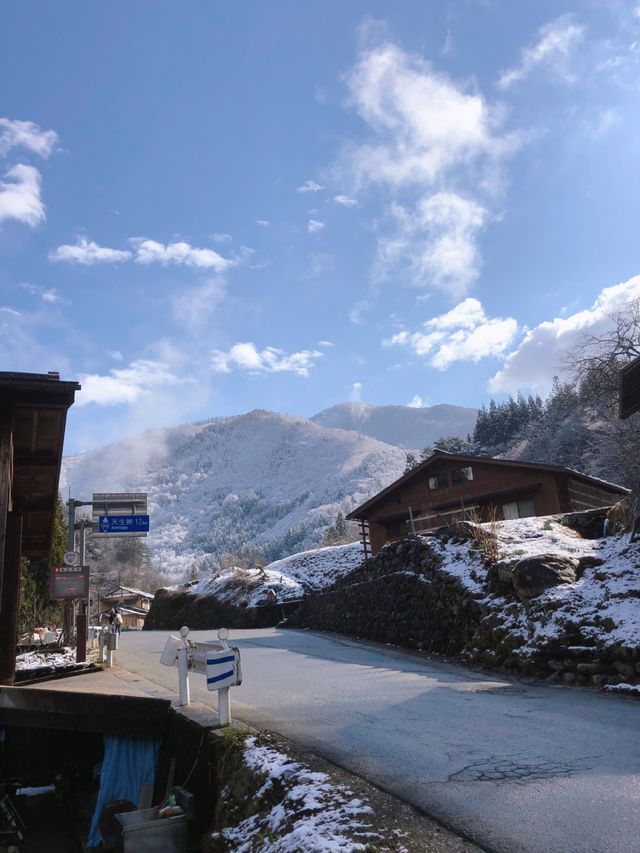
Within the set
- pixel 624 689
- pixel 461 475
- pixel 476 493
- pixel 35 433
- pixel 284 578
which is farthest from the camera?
pixel 284 578

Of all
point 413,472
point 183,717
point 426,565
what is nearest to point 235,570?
point 413,472

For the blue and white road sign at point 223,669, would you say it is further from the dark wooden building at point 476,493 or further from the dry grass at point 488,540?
the dark wooden building at point 476,493

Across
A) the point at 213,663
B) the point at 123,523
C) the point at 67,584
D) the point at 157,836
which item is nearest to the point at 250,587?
the point at 123,523

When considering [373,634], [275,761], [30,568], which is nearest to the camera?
[275,761]

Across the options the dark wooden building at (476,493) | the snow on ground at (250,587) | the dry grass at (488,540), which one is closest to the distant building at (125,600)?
the snow on ground at (250,587)

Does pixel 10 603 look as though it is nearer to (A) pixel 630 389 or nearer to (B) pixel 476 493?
(A) pixel 630 389

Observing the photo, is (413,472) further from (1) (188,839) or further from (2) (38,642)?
(1) (188,839)

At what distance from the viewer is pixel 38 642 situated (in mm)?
18391

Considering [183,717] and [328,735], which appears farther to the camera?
[183,717]

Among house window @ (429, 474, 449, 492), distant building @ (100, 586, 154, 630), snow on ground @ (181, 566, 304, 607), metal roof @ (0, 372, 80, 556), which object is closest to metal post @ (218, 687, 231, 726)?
metal roof @ (0, 372, 80, 556)

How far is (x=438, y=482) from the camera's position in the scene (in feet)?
101

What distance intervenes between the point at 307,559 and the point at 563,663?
28064mm

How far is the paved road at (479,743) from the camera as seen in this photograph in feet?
12.5

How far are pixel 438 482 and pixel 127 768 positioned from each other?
2509cm
